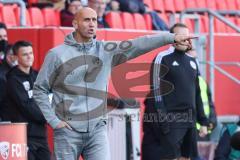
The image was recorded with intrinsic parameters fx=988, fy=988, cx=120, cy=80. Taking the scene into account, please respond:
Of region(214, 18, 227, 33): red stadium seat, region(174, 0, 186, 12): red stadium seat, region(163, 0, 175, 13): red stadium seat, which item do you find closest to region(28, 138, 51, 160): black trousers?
region(214, 18, 227, 33): red stadium seat

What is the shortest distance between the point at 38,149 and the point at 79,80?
231 cm

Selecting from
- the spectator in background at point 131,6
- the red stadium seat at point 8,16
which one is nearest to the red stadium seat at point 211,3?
the spectator in background at point 131,6

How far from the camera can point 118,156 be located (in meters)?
12.1

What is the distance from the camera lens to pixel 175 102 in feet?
38.0

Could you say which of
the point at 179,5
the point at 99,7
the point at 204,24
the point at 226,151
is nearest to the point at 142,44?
the point at 226,151

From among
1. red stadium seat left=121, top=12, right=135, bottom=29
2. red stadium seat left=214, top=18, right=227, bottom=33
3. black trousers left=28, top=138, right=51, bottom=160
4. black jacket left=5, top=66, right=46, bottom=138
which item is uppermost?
red stadium seat left=121, top=12, right=135, bottom=29

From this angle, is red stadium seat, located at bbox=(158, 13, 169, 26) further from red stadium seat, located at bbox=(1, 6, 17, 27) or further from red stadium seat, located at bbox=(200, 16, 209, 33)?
red stadium seat, located at bbox=(1, 6, 17, 27)

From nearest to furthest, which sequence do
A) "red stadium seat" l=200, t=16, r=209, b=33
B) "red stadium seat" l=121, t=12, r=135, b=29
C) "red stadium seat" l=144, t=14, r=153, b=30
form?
1. "red stadium seat" l=121, t=12, r=135, b=29
2. "red stadium seat" l=144, t=14, r=153, b=30
3. "red stadium seat" l=200, t=16, r=209, b=33

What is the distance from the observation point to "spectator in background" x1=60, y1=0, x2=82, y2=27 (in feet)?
47.4

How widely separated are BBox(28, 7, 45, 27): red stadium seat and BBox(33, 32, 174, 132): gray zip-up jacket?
5.62 metres

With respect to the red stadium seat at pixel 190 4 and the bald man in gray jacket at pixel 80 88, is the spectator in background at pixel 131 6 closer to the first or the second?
the red stadium seat at pixel 190 4

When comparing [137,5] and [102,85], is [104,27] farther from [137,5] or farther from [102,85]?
[102,85]

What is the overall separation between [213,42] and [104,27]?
1.76 metres

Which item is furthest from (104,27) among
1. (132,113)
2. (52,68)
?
(52,68)
